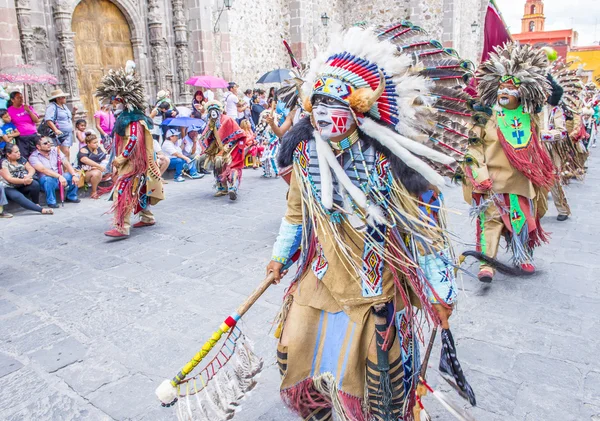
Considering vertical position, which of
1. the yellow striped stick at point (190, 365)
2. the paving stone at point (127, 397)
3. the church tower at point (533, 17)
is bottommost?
the paving stone at point (127, 397)

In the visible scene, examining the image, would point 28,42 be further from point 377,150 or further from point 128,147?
point 377,150

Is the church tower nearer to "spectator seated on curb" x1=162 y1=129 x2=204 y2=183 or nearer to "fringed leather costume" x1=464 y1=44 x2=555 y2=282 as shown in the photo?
"spectator seated on curb" x1=162 y1=129 x2=204 y2=183

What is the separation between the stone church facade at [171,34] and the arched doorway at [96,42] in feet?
0.08

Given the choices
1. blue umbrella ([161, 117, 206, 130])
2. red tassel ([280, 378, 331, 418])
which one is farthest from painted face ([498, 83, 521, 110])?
blue umbrella ([161, 117, 206, 130])

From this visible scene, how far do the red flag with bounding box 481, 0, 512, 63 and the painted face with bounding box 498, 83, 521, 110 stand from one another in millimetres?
511

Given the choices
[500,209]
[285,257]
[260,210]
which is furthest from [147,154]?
[285,257]

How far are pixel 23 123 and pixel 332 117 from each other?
8.15 meters

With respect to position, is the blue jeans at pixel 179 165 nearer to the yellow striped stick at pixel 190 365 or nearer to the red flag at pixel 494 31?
the red flag at pixel 494 31

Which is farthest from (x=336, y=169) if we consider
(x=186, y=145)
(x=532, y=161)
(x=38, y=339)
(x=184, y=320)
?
(x=186, y=145)

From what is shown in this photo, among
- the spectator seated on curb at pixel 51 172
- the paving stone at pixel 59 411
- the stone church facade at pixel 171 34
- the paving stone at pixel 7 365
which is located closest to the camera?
the paving stone at pixel 59 411

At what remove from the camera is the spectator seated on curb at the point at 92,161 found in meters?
8.79

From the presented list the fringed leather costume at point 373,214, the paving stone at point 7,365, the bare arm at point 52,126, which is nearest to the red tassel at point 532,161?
the fringed leather costume at point 373,214

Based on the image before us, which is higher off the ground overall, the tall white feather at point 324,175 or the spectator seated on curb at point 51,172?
the tall white feather at point 324,175

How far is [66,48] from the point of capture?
12.0 m
